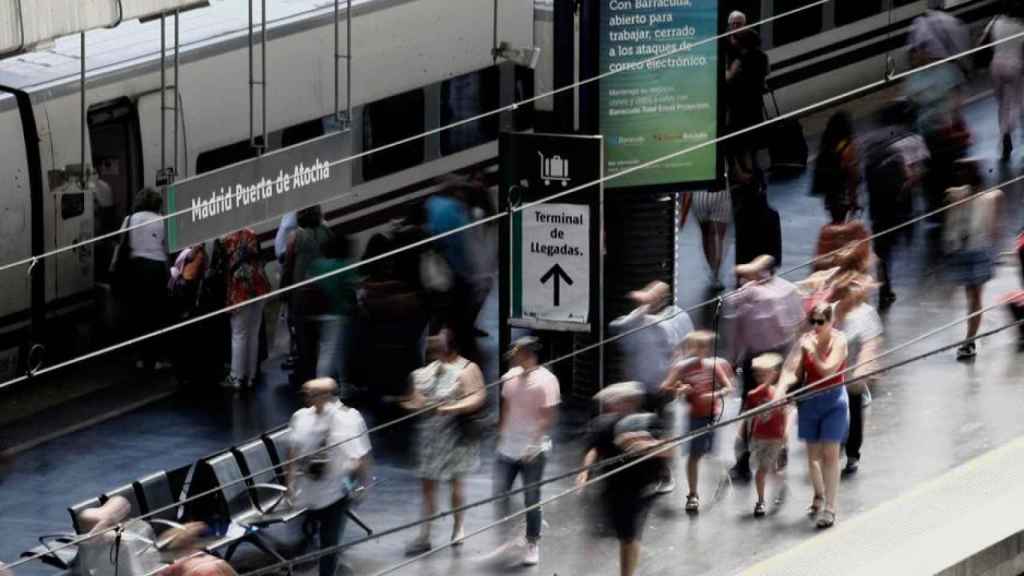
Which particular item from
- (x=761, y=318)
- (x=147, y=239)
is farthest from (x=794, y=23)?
(x=761, y=318)

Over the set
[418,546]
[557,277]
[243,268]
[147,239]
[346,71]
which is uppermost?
[346,71]

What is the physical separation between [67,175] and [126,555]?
6044mm

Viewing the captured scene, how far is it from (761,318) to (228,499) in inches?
138

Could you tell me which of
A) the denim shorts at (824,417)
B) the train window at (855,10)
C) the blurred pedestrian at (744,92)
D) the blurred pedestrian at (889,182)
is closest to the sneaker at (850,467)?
the denim shorts at (824,417)

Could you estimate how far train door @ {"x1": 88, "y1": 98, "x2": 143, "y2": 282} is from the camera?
19.5 meters

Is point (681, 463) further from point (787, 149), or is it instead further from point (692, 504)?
point (787, 149)

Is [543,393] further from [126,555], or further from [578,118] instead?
[578,118]

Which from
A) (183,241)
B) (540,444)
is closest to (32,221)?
(183,241)

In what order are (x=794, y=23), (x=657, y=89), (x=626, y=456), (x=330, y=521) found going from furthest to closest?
1. (x=794, y=23)
2. (x=657, y=89)
3. (x=330, y=521)
4. (x=626, y=456)

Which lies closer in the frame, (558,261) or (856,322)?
(856,322)

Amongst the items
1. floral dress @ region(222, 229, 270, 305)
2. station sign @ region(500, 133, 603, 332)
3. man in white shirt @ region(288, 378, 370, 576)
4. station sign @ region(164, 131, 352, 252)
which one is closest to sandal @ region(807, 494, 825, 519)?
station sign @ region(500, 133, 603, 332)

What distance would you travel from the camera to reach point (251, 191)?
16.2m

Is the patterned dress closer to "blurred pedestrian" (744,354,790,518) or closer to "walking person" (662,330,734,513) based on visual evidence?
"walking person" (662,330,734,513)

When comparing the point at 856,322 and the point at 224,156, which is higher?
the point at 856,322
